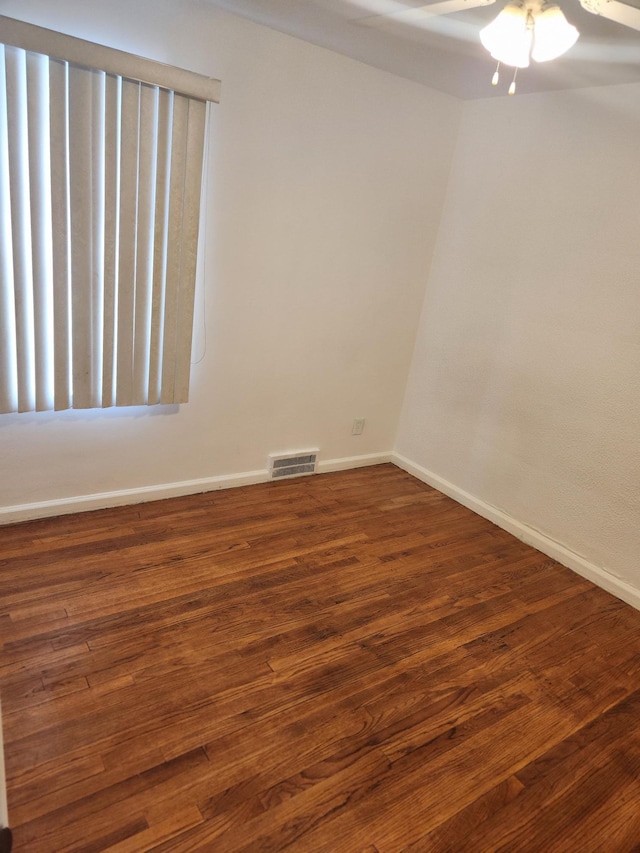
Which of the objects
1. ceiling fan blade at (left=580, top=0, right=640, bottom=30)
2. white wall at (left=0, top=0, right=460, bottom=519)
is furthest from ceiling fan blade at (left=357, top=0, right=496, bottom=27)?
white wall at (left=0, top=0, right=460, bottom=519)

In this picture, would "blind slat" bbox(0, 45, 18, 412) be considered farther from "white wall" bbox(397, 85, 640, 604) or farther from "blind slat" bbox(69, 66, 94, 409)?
"white wall" bbox(397, 85, 640, 604)

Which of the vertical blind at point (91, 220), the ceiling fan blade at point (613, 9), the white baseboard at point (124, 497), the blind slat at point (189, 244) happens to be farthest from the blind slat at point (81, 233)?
the ceiling fan blade at point (613, 9)

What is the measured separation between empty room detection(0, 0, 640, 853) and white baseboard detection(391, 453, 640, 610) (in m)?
0.02

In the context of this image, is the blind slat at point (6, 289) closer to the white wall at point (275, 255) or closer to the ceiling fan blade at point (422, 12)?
the white wall at point (275, 255)

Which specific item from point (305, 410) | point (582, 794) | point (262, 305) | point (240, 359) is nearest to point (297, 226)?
point (262, 305)

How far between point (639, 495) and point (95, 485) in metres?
2.64

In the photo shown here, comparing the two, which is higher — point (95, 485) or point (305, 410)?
point (305, 410)

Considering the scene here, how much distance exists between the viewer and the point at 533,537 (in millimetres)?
2977

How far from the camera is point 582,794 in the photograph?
162 centimetres

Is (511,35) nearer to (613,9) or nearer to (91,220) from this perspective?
(613,9)

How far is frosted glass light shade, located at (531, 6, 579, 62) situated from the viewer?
1.52 metres

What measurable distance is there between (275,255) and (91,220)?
0.94 meters

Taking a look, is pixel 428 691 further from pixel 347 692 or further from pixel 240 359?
pixel 240 359

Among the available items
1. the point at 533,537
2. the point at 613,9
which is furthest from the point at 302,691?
the point at 613,9
